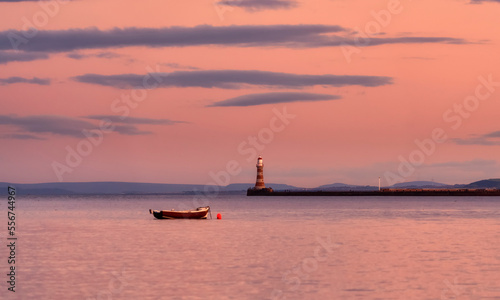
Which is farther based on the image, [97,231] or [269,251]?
[97,231]

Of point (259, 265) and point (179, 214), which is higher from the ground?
point (179, 214)

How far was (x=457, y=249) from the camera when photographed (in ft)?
153

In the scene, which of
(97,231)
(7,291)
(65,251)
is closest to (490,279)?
(7,291)

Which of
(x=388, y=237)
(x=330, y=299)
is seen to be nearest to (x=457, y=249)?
(x=388, y=237)

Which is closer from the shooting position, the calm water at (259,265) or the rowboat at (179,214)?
the calm water at (259,265)

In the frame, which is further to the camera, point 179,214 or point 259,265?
point 179,214

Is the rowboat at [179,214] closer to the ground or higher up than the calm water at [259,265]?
higher up

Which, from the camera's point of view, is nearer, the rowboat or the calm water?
the calm water

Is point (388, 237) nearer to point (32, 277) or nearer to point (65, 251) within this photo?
point (65, 251)

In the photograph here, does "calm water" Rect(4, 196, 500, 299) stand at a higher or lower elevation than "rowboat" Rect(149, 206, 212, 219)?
lower

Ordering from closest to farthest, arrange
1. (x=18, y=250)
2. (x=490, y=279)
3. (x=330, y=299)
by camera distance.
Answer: (x=330, y=299) → (x=490, y=279) → (x=18, y=250)

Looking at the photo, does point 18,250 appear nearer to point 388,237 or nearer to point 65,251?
point 65,251

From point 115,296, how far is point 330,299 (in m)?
8.35

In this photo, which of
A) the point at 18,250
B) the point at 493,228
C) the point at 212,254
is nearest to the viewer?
the point at 212,254
